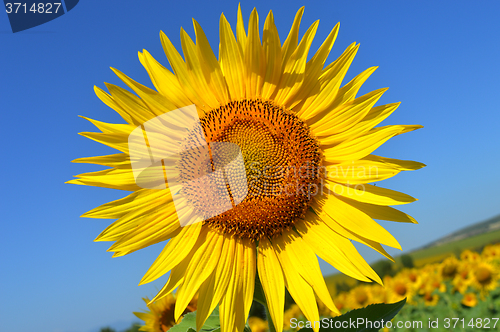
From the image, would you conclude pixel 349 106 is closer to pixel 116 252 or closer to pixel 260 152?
pixel 260 152

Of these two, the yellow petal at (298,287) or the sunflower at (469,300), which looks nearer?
the yellow petal at (298,287)

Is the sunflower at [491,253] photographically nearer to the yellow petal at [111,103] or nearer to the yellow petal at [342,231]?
the yellow petal at [342,231]

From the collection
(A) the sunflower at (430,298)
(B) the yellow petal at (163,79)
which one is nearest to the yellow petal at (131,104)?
(B) the yellow petal at (163,79)

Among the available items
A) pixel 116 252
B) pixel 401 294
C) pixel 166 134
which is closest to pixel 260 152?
pixel 166 134

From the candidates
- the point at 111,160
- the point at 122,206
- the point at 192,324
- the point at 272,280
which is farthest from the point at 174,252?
the point at 111,160

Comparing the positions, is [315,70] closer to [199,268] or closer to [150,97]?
[150,97]

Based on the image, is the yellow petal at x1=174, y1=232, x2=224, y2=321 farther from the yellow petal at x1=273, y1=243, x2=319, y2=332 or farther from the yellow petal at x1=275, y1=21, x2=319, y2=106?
the yellow petal at x1=275, y1=21, x2=319, y2=106

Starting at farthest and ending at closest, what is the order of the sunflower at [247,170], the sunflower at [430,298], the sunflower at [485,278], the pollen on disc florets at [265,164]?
the sunflower at [430,298] → the sunflower at [485,278] → the pollen on disc florets at [265,164] → the sunflower at [247,170]
